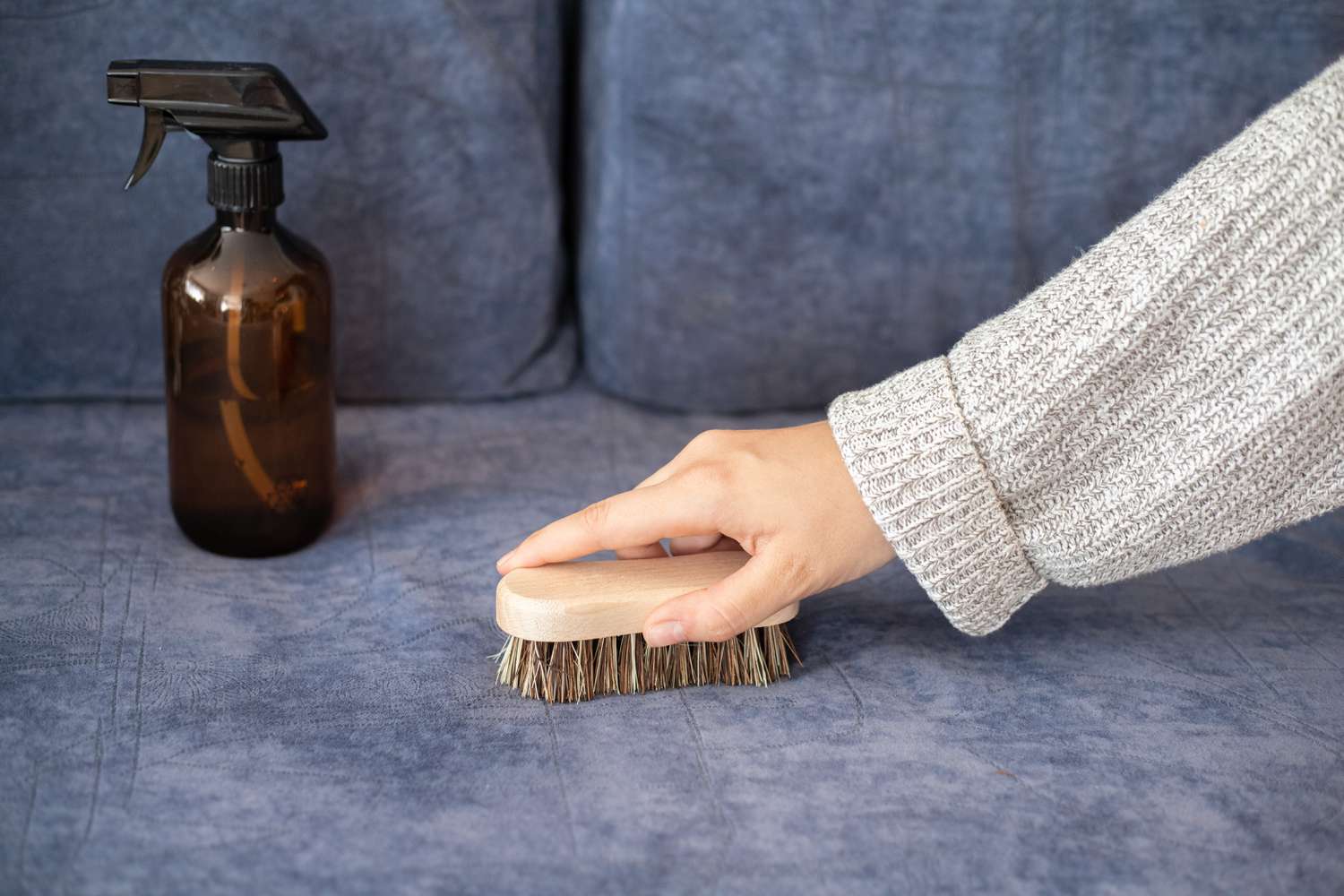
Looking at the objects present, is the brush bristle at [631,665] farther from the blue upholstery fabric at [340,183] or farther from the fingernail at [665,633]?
the blue upholstery fabric at [340,183]

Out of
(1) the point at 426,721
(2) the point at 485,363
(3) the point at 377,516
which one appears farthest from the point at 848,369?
(1) the point at 426,721

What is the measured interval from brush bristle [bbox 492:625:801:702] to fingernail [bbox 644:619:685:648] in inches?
1.2

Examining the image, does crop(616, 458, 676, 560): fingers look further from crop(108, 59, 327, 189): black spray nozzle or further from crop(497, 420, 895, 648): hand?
crop(108, 59, 327, 189): black spray nozzle

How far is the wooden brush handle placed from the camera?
0.62m

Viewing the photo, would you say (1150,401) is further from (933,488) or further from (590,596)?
(590,596)

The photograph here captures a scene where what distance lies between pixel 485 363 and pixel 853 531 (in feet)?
1.39

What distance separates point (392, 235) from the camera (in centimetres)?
93

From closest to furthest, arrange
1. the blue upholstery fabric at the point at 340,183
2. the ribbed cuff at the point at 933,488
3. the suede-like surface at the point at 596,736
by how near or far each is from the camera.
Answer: the suede-like surface at the point at 596,736, the ribbed cuff at the point at 933,488, the blue upholstery fabric at the point at 340,183

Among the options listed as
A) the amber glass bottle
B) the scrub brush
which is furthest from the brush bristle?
the amber glass bottle

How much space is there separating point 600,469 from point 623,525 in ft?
0.83

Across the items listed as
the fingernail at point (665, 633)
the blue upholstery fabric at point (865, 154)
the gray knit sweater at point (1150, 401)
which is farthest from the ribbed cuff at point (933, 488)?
the blue upholstery fabric at point (865, 154)

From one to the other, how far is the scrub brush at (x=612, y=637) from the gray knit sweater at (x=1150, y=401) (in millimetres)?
95

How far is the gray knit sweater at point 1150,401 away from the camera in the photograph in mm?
623

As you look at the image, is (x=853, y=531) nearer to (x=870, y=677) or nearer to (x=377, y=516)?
(x=870, y=677)
